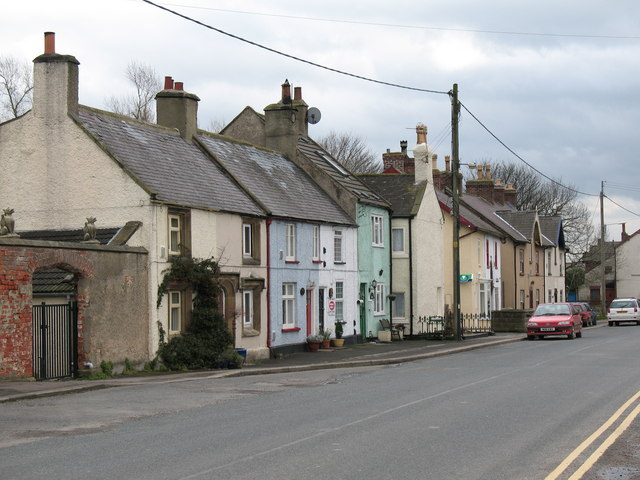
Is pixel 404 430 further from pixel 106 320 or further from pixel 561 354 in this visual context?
pixel 561 354

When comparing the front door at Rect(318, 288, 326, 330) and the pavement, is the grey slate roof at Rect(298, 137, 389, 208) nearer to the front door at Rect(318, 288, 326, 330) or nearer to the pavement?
the front door at Rect(318, 288, 326, 330)

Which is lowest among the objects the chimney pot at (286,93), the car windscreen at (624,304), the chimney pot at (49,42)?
the car windscreen at (624,304)

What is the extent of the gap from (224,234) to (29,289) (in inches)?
318

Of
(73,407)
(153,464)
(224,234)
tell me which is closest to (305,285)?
(224,234)

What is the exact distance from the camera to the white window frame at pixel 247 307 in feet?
94.1

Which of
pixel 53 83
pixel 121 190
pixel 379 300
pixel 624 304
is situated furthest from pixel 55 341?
pixel 624 304

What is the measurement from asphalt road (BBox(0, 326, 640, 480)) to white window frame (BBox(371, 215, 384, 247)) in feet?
56.2

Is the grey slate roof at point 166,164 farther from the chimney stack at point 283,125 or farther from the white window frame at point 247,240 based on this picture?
the chimney stack at point 283,125

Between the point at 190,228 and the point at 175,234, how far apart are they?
46 cm

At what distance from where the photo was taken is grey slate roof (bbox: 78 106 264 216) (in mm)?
25250

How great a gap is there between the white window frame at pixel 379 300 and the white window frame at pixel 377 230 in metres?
1.91

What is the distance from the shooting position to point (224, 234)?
27.2 m

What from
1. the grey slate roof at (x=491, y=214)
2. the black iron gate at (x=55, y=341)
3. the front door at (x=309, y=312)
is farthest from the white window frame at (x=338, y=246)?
the grey slate roof at (x=491, y=214)

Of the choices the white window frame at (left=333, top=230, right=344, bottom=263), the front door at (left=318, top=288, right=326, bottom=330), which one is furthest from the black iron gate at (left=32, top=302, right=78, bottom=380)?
the white window frame at (left=333, top=230, right=344, bottom=263)
